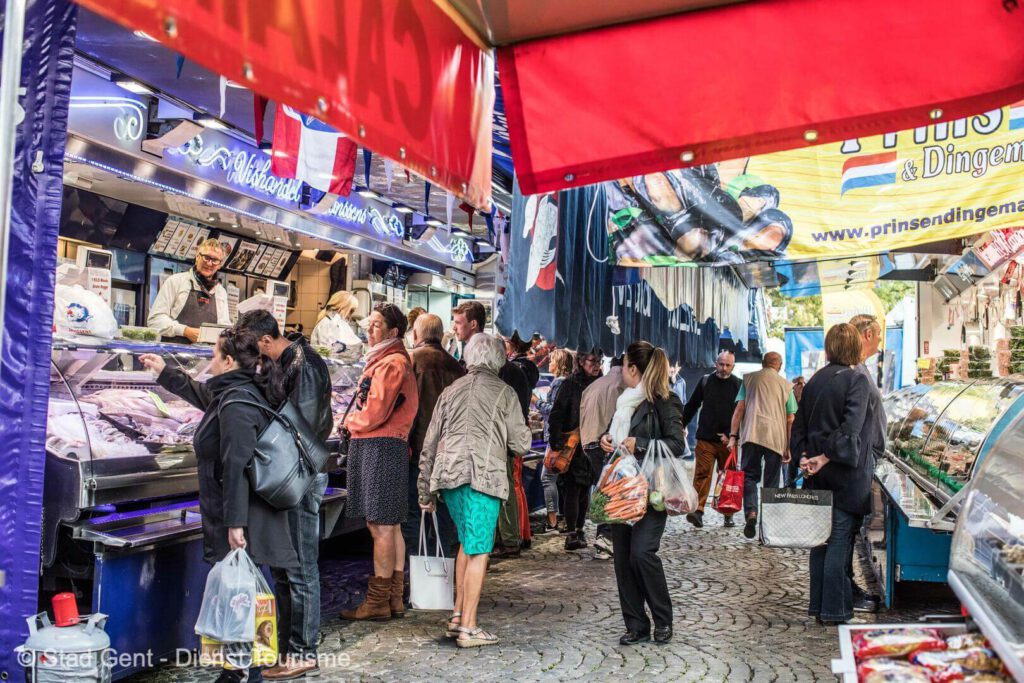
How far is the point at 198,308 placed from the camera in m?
9.34

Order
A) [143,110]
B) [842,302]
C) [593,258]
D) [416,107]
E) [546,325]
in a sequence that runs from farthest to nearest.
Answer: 1. [842,302]
2. [143,110]
3. [593,258]
4. [546,325]
5. [416,107]

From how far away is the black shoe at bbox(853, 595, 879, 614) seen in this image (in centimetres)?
741

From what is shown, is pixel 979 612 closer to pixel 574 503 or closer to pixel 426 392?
pixel 426 392

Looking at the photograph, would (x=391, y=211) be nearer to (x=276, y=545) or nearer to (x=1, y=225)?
(x=276, y=545)

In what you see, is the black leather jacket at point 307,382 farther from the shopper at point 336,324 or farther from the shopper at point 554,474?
the shopper at point 554,474

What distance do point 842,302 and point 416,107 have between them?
1123 cm

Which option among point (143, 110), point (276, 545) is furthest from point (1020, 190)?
point (143, 110)

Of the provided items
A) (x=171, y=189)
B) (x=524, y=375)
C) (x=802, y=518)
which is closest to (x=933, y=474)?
(x=802, y=518)

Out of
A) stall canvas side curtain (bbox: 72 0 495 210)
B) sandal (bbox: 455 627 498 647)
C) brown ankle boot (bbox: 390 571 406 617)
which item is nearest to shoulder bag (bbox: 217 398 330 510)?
sandal (bbox: 455 627 498 647)

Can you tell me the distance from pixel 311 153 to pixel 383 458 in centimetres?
214

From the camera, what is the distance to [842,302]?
1284cm

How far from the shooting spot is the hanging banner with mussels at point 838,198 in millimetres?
5797

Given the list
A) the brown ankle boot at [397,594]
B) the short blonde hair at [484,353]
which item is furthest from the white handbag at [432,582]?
the short blonde hair at [484,353]

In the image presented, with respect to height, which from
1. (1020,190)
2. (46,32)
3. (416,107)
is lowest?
(416,107)
